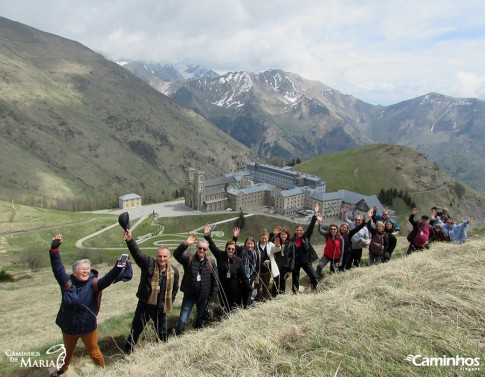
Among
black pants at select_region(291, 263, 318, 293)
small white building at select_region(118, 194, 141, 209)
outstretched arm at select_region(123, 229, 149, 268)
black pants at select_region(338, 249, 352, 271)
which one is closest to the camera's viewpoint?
outstretched arm at select_region(123, 229, 149, 268)

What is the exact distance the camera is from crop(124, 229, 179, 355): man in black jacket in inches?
431

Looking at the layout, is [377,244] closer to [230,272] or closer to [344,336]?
[230,272]

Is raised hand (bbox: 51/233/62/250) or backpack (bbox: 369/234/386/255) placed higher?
raised hand (bbox: 51/233/62/250)

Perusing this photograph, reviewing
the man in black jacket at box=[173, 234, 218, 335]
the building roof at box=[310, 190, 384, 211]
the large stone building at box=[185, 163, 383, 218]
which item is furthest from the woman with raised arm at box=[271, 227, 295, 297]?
the building roof at box=[310, 190, 384, 211]

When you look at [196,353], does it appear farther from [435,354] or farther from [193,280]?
[435,354]

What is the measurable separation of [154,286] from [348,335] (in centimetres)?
641

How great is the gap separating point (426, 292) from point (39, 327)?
21.4m

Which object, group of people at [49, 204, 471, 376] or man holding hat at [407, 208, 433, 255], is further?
man holding hat at [407, 208, 433, 255]

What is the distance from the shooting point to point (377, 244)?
18.2 meters

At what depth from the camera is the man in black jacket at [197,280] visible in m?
12.1

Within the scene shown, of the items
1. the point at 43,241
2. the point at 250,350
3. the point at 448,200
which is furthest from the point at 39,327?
the point at 448,200

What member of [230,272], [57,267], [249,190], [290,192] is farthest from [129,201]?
[57,267]

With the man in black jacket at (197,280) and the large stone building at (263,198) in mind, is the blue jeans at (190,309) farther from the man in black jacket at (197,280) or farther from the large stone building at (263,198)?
the large stone building at (263,198)

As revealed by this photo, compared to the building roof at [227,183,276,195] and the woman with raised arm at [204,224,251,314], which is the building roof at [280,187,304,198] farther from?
the woman with raised arm at [204,224,251,314]
